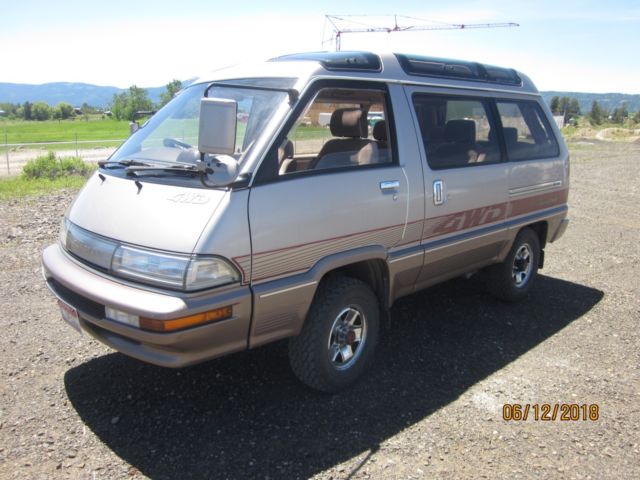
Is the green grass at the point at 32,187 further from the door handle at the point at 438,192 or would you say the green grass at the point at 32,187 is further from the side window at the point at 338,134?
the door handle at the point at 438,192

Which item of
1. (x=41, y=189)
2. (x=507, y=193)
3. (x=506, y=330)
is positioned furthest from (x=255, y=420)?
(x=41, y=189)

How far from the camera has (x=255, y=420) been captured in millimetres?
3312

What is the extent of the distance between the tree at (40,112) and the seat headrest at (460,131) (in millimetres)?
120299

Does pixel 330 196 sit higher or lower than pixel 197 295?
higher

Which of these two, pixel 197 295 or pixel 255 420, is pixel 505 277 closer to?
pixel 255 420

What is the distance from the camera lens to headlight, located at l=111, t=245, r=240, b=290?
2.74 metres

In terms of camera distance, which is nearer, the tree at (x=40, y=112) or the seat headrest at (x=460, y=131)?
the seat headrest at (x=460, y=131)

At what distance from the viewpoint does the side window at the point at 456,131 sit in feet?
13.3

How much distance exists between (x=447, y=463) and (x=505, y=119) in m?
3.34

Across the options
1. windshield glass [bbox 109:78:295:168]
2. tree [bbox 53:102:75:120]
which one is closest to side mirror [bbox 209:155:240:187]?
windshield glass [bbox 109:78:295:168]

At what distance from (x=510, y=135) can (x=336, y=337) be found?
2.78 metres

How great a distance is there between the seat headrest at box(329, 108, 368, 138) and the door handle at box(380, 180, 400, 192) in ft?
1.81

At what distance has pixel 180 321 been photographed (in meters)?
2.71

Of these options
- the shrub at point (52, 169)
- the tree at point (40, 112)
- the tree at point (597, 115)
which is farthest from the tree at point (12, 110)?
the tree at point (597, 115)
